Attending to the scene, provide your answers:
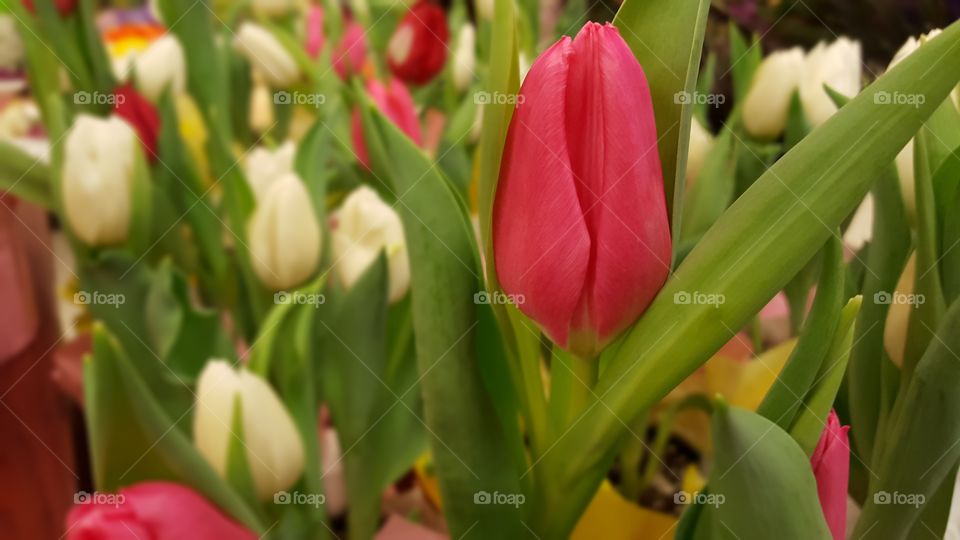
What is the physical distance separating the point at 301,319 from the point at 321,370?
4 cm

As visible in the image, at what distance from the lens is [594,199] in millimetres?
188

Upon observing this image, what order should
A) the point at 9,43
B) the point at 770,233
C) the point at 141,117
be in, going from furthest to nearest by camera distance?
the point at 9,43
the point at 141,117
the point at 770,233

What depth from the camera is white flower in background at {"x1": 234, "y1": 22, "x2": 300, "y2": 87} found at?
0.66 m

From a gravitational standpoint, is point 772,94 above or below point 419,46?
below

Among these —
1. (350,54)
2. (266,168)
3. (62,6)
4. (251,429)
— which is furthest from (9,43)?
(251,429)

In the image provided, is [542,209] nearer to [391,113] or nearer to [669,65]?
[669,65]

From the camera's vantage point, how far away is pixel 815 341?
0.19 metres

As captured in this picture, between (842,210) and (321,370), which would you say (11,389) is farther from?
(842,210)

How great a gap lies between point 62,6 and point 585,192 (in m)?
0.55

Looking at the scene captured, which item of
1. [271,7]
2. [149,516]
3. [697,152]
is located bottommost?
[149,516]

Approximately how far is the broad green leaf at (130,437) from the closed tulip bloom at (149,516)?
12 mm

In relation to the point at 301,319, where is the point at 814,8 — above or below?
above

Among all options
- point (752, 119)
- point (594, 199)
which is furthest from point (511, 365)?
point (752, 119)

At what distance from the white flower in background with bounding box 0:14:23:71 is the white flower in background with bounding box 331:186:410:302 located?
0.48 m
